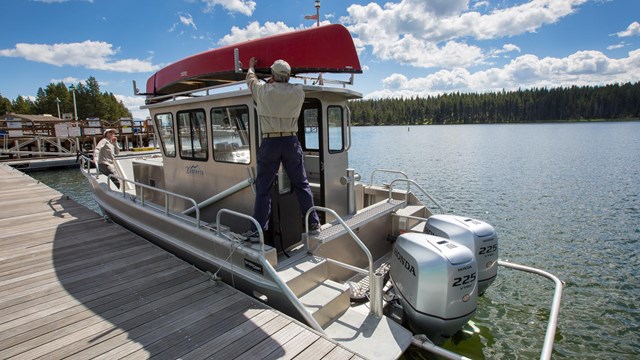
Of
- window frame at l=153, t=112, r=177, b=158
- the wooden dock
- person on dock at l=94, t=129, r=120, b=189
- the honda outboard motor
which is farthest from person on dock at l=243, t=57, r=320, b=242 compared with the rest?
person on dock at l=94, t=129, r=120, b=189

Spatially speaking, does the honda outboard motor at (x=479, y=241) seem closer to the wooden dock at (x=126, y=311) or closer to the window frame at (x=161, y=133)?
the wooden dock at (x=126, y=311)

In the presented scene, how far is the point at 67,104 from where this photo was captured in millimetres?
73000

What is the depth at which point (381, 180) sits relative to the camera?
16125 millimetres

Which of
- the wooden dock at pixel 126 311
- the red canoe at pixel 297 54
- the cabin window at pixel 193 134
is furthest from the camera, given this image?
the cabin window at pixel 193 134

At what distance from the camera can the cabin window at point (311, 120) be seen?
5211 mm

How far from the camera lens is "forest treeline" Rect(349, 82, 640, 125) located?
94.7 m

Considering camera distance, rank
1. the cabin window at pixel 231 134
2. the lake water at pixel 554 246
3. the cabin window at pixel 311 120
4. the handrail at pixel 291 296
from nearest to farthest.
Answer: the handrail at pixel 291 296, the cabin window at pixel 231 134, the lake water at pixel 554 246, the cabin window at pixel 311 120

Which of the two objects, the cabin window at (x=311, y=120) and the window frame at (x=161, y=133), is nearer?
the cabin window at (x=311, y=120)

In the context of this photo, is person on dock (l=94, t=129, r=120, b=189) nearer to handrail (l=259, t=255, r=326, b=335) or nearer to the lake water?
the lake water

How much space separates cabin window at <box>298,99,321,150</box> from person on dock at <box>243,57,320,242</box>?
115 cm

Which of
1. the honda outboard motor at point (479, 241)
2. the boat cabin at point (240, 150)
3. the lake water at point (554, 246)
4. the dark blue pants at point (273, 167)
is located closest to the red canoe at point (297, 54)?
the boat cabin at point (240, 150)

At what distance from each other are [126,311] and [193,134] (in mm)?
2659

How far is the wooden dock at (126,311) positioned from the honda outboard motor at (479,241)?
74.8 inches

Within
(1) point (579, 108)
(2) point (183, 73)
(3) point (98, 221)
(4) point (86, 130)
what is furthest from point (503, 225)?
(1) point (579, 108)
